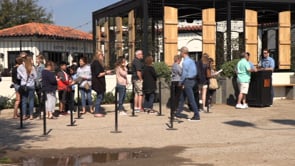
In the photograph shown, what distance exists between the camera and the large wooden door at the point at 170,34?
716 inches

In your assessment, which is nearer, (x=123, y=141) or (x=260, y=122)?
(x=123, y=141)

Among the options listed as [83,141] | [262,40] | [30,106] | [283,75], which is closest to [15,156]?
[83,141]

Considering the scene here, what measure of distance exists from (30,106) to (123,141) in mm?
4781

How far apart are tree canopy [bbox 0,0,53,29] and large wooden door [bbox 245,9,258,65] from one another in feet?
95.0

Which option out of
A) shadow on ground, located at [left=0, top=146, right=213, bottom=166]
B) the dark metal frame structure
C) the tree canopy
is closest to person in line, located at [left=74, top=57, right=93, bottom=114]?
the dark metal frame structure

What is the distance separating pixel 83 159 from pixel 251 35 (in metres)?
12.4

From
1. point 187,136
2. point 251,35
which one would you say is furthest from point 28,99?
point 251,35

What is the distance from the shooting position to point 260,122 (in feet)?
42.7

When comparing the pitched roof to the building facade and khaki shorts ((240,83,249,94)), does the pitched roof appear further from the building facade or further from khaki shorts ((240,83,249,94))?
khaki shorts ((240,83,249,94))

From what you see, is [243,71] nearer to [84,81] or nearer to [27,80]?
[84,81]

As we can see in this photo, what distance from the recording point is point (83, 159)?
8.63m

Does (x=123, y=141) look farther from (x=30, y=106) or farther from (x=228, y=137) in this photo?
(x=30, y=106)

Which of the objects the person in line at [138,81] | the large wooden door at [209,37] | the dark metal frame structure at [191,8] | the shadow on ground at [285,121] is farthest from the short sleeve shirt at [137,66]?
the large wooden door at [209,37]

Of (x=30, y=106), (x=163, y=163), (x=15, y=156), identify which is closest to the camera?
(x=163, y=163)
